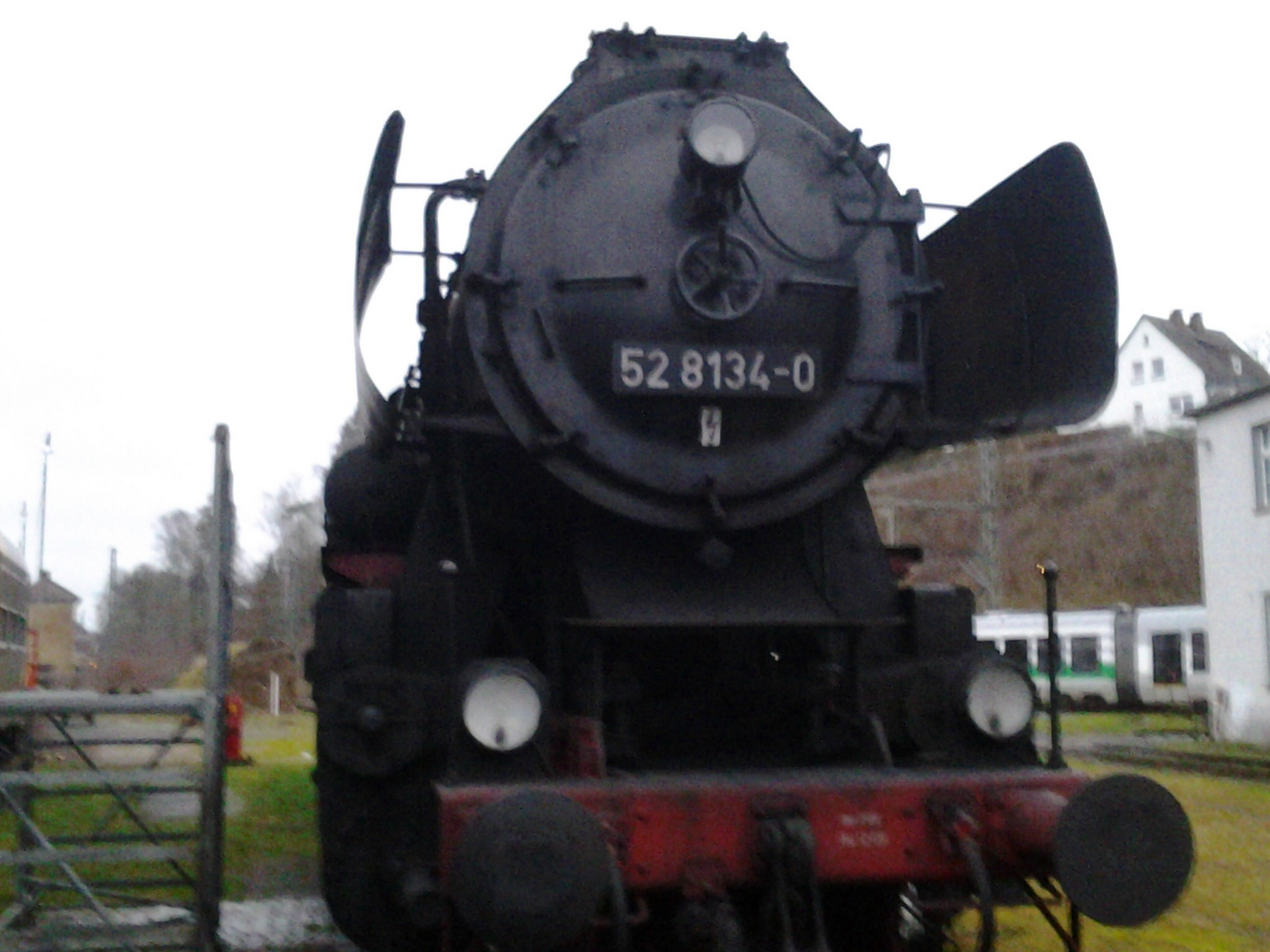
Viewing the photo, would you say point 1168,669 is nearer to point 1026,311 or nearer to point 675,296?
point 1026,311

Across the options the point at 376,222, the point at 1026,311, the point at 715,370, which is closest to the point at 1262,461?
the point at 1026,311

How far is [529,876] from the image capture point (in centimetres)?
360

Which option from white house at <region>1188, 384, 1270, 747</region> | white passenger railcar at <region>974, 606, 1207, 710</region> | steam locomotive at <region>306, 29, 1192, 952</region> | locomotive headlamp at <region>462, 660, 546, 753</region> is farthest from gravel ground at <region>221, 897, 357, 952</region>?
white passenger railcar at <region>974, 606, 1207, 710</region>

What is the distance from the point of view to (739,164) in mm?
4473

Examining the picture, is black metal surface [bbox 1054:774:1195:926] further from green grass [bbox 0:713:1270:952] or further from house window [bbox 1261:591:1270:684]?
house window [bbox 1261:591:1270:684]

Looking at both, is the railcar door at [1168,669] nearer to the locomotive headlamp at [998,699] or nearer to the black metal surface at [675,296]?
the locomotive headlamp at [998,699]

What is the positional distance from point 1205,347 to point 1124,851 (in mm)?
56554

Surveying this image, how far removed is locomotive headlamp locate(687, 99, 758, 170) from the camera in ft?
14.6

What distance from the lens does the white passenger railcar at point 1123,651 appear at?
25266 millimetres

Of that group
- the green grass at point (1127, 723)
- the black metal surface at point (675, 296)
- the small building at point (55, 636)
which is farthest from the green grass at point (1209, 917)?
the small building at point (55, 636)

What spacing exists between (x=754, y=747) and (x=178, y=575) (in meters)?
50.0

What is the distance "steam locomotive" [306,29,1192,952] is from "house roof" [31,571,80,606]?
115 ft

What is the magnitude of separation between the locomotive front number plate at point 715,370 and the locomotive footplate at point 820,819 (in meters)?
1.22

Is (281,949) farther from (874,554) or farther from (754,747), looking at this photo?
(874,554)
